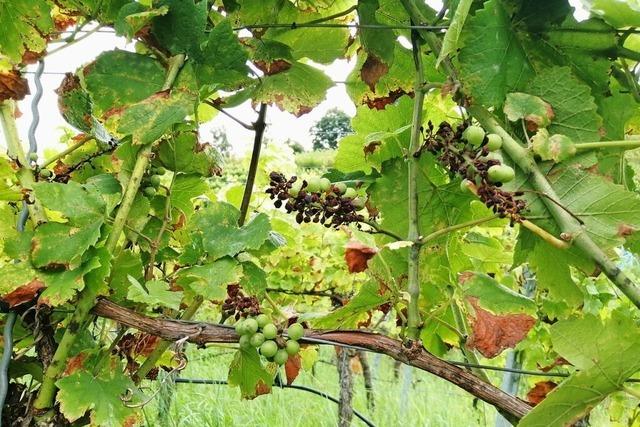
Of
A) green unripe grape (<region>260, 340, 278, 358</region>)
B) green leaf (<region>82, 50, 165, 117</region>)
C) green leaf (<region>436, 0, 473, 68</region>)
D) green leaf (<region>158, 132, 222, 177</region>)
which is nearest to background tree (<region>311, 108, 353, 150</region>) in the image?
green leaf (<region>158, 132, 222, 177</region>)

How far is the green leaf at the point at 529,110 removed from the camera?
0.74 m

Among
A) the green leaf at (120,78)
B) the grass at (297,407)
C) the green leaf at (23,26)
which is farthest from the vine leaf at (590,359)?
the grass at (297,407)

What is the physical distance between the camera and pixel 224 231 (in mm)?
862

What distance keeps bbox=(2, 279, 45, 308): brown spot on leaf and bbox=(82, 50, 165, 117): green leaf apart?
236 millimetres

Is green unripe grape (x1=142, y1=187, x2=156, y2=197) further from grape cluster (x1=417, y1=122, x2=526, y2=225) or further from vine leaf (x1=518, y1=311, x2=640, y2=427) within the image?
vine leaf (x1=518, y1=311, x2=640, y2=427)

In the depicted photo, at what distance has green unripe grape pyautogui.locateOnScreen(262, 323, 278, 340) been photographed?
2.67 feet

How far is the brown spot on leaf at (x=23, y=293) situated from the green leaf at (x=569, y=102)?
0.63m

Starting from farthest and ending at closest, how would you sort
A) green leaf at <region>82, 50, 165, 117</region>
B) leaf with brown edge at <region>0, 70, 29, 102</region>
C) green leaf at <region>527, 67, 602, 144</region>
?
leaf with brown edge at <region>0, 70, 29, 102</region>
green leaf at <region>82, 50, 165, 117</region>
green leaf at <region>527, 67, 602, 144</region>

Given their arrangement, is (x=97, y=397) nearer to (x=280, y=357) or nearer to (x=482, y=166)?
Result: (x=280, y=357)

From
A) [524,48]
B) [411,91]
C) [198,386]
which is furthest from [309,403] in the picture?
[524,48]

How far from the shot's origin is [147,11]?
0.79 metres

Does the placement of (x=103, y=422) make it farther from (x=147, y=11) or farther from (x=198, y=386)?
(x=198, y=386)

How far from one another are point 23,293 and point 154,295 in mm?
155

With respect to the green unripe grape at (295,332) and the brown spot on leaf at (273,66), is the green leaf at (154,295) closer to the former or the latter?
the green unripe grape at (295,332)
